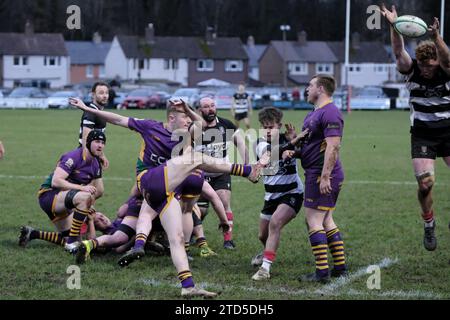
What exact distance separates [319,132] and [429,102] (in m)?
1.44

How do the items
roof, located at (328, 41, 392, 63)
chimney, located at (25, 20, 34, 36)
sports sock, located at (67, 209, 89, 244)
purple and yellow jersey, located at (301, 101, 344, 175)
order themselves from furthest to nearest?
roof, located at (328, 41, 392, 63), chimney, located at (25, 20, 34, 36), sports sock, located at (67, 209, 89, 244), purple and yellow jersey, located at (301, 101, 344, 175)

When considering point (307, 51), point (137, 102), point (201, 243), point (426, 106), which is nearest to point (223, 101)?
point (137, 102)

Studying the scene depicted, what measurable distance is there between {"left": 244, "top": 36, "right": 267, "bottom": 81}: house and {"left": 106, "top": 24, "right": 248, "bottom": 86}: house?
14.8ft

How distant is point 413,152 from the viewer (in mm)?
7992

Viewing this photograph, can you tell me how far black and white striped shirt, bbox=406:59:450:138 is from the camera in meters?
7.71

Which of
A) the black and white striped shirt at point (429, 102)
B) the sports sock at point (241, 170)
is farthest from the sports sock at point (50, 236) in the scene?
the black and white striped shirt at point (429, 102)

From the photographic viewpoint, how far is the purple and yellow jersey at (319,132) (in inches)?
274

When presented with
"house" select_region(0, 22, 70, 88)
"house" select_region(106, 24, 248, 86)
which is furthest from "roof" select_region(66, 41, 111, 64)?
"house" select_region(0, 22, 70, 88)

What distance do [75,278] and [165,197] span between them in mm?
1218

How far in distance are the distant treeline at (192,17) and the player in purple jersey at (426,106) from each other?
7184cm

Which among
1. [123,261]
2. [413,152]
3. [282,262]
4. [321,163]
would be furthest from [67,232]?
[413,152]

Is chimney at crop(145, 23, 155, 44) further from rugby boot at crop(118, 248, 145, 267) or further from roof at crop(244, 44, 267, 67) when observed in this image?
rugby boot at crop(118, 248, 145, 267)

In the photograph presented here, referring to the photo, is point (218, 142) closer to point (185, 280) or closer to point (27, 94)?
point (185, 280)

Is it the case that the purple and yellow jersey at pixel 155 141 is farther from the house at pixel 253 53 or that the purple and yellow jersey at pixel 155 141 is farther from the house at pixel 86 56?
the house at pixel 253 53
